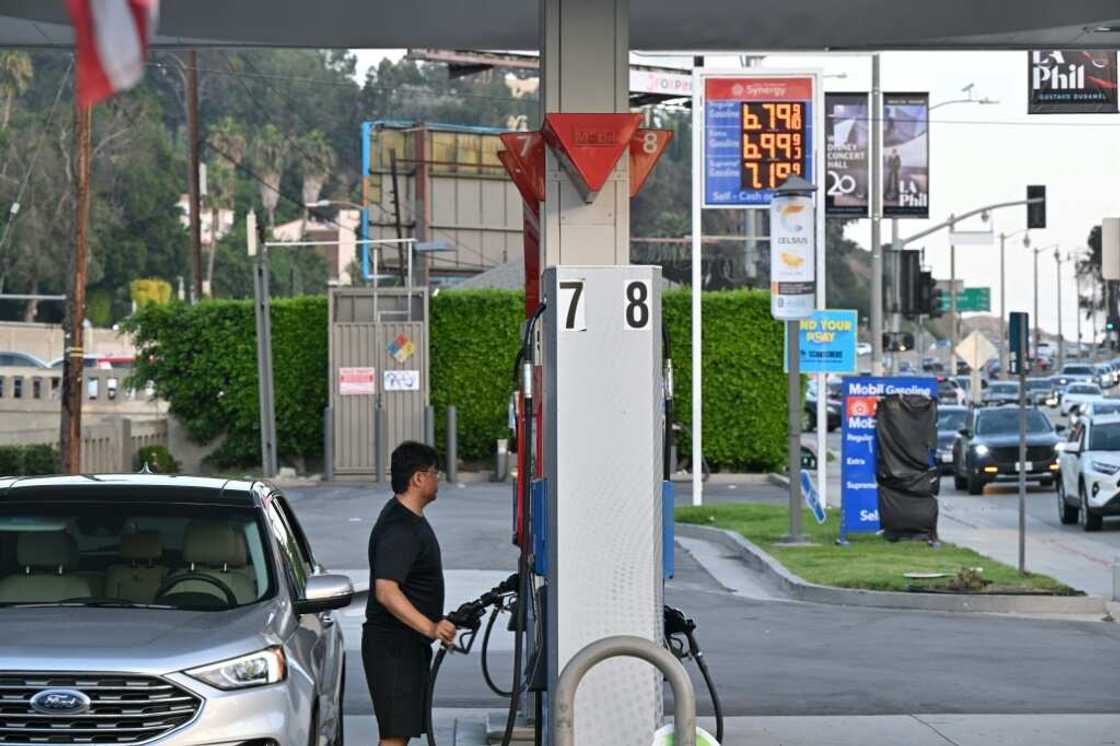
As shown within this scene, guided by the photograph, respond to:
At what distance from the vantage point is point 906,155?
39.6m

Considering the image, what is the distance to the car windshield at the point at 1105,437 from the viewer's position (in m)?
30.3

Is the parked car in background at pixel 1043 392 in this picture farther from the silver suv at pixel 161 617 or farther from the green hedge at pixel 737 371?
the silver suv at pixel 161 617

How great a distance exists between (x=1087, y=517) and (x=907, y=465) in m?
5.61

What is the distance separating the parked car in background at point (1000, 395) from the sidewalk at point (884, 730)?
6222 centimetres

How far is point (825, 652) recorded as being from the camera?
1578cm

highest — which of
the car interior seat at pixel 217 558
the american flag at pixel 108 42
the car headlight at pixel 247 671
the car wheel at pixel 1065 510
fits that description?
the american flag at pixel 108 42

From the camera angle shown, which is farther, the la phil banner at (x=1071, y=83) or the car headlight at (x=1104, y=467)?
the car headlight at (x=1104, y=467)

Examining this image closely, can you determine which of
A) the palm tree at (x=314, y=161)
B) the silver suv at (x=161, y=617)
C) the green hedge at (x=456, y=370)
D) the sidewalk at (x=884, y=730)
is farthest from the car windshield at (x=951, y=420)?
the palm tree at (x=314, y=161)

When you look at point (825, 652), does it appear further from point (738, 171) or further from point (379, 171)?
point (379, 171)

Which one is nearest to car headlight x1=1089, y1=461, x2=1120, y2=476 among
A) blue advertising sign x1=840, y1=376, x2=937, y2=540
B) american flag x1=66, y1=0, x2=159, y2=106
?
blue advertising sign x1=840, y1=376, x2=937, y2=540

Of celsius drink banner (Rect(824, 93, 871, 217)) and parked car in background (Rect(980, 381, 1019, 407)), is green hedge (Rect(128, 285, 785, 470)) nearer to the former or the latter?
celsius drink banner (Rect(824, 93, 871, 217))

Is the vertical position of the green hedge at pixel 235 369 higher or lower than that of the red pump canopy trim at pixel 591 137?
lower

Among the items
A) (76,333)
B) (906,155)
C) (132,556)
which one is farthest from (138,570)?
(906,155)

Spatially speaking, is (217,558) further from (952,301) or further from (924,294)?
(952,301)
